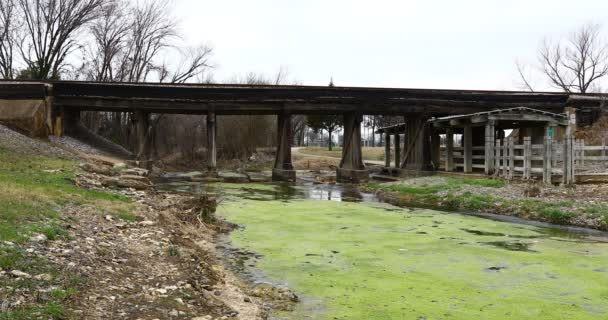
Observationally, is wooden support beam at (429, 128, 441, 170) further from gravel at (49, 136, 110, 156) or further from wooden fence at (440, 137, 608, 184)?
gravel at (49, 136, 110, 156)

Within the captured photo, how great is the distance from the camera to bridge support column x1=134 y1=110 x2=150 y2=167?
2516 centimetres

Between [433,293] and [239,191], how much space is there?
14.6 metres

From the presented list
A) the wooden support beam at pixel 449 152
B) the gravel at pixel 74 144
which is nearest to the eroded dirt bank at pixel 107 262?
the gravel at pixel 74 144

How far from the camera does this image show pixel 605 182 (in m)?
16.5

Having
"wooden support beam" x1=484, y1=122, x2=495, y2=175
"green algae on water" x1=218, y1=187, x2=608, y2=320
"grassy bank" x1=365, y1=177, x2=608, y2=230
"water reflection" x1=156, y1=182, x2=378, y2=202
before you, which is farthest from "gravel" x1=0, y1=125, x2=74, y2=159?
"wooden support beam" x1=484, y1=122, x2=495, y2=175

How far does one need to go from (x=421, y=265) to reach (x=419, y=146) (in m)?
18.3

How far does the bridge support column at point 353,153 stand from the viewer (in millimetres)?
25547

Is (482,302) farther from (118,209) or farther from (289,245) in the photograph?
(118,209)

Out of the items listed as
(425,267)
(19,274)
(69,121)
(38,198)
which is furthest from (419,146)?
(19,274)

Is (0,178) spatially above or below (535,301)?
above

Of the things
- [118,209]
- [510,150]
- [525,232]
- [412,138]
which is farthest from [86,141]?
[525,232]

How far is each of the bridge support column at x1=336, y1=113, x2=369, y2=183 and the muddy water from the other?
11696mm

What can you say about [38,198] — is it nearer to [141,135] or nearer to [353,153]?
[141,135]

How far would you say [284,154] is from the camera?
2633 centimetres
